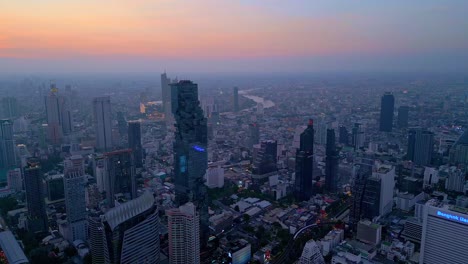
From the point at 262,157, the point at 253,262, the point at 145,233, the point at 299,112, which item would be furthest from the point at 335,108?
the point at 145,233

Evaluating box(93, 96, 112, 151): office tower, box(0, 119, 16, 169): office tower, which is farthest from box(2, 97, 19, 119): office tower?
box(93, 96, 112, 151): office tower

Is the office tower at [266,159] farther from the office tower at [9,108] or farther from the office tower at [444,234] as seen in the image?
the office tower at [9,108]

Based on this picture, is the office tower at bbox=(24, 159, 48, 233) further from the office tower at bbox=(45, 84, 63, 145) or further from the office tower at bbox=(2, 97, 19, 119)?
the office tower at bbox=(2, 97, 19, 119)

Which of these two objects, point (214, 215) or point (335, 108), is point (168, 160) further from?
point (335, 108)

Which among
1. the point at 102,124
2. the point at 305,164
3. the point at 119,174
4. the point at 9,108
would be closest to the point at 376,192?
the point at 305,164

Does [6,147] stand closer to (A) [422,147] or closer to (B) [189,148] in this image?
(B) [189,148]

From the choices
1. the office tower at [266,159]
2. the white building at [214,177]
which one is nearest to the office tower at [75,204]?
the white building at [214,177]
